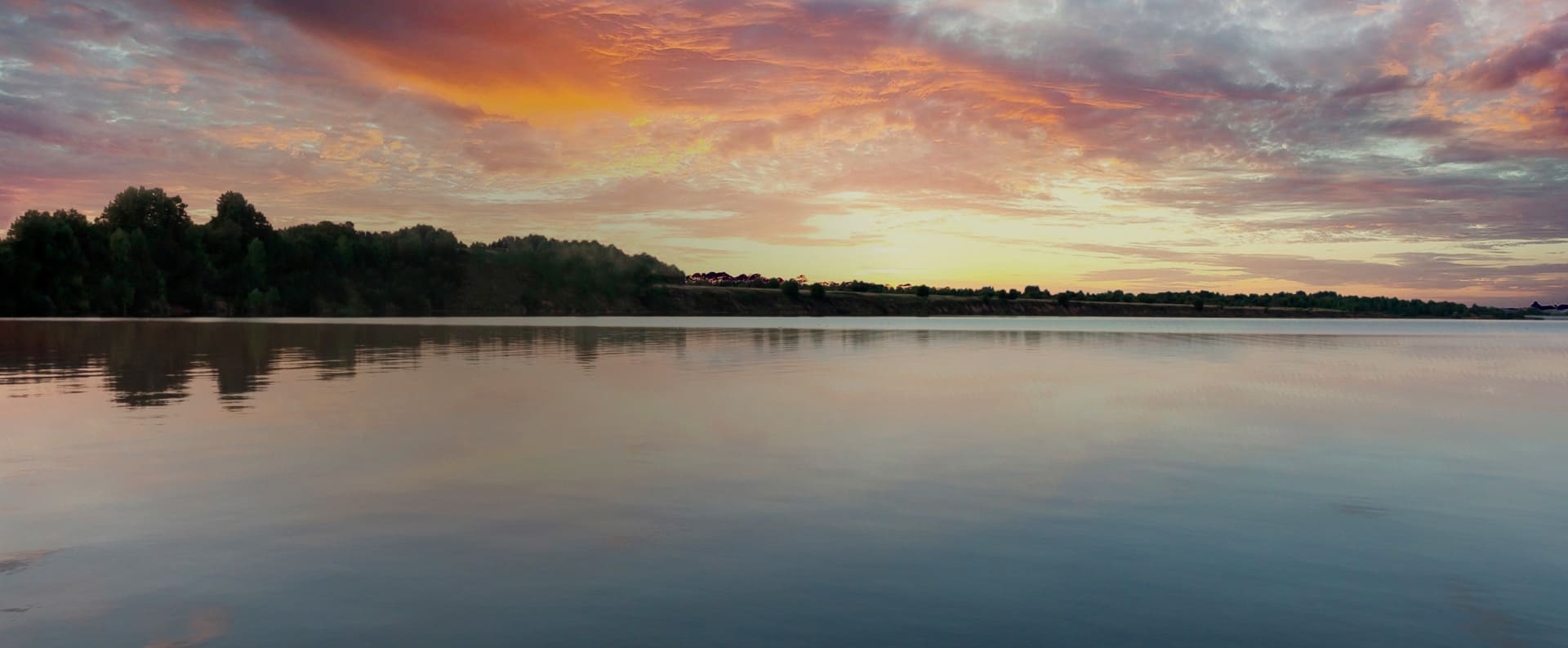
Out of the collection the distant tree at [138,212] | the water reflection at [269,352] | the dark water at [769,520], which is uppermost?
the distant tree at [138,212]

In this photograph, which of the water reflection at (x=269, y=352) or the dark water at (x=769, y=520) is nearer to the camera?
the dark water at (x=769, y=520)

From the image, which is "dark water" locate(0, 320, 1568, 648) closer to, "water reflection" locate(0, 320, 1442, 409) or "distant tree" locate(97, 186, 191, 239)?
"water reflection" locate(0, 320, 1442, 409)

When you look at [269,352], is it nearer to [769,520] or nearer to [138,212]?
[769,520]

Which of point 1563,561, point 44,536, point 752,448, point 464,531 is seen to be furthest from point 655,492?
point 1563,561

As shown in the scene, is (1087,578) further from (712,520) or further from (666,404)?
(666,404)

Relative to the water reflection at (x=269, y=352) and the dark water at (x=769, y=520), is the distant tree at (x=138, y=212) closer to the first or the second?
the water reflection at (x=269, y=352)

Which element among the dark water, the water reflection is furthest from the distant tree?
the dark water

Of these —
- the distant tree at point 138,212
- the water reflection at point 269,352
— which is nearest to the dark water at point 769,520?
the water reflection at point 269,352

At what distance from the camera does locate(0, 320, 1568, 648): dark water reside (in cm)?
820

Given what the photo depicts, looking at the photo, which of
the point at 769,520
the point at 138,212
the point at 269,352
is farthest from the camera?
the point at 138,212

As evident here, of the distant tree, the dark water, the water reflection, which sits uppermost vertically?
the distant tree

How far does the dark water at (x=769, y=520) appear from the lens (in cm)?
820

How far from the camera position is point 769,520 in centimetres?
1212

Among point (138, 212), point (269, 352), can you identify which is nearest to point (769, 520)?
point (269, 352)
